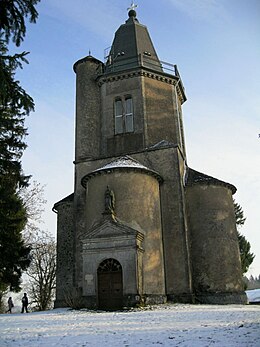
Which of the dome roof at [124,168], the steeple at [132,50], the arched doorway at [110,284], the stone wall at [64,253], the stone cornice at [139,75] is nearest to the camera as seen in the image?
the arched doorway at [110,284]

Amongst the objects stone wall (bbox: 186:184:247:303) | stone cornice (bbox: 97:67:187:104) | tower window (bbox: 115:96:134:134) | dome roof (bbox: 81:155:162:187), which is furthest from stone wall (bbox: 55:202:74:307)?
stone cornice (bbox: 97:67:187:104)

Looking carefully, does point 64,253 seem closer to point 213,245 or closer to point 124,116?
point 213,245

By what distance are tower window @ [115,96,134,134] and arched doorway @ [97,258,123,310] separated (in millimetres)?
10513

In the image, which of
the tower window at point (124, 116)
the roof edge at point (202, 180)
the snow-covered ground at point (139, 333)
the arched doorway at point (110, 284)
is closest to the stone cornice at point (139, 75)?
the tower window at point (124, 116)

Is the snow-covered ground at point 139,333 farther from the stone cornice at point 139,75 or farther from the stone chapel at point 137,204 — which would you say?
the stone cornice at point 139,75

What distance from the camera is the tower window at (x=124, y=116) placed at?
2661 centimetres

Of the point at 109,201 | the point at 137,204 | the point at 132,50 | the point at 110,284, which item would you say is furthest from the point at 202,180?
the point at 132,50

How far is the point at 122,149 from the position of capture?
26172 millimetres

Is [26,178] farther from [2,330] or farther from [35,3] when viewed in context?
[35,3]

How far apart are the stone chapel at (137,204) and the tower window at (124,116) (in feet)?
0.25

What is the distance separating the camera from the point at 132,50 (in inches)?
1133

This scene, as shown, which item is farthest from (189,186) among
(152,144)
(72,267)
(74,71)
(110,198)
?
(74,71)

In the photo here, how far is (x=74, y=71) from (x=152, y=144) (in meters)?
9.05

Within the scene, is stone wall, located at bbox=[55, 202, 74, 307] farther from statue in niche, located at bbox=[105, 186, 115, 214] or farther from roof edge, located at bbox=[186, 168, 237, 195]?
roof edge, located at bbox=[186, 168, 237, 195]
